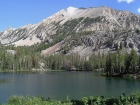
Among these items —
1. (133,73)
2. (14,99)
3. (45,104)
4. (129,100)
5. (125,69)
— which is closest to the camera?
(45,104)

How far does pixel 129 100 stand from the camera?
123ft

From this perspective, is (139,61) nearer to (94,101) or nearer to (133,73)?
(133,73)

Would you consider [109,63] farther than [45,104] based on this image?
Yes


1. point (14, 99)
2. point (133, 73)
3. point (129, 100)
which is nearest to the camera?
point (129, 100)

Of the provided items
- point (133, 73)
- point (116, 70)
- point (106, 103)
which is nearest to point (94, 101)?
point (106, 103)

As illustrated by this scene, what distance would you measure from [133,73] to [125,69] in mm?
10170

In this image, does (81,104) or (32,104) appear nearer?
(32,104)

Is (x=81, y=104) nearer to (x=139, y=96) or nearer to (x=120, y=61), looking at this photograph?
(x=139, y=96)

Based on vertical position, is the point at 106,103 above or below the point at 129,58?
below

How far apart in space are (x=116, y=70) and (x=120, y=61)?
8727 mm

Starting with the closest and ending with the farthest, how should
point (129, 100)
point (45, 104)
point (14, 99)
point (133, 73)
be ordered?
point (45, 104)
point (129, 100)
point (14, 99)
point (133, 73)

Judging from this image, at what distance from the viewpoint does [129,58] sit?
5940 inches

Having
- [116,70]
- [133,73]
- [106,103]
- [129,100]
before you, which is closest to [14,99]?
[106,103]

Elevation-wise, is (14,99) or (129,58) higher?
(129,58)
